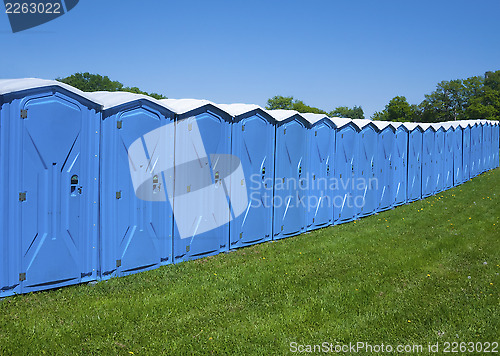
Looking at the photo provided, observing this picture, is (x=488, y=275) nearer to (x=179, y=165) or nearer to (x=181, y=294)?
(x=181, y=294)

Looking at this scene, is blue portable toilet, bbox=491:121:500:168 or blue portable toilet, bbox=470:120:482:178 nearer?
blue portable toilet, bbox=470:120:482:178

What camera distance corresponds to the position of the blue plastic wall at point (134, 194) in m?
5.38

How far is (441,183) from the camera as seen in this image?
13.9 m

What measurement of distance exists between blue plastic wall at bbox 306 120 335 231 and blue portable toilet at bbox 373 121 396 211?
6.42ft

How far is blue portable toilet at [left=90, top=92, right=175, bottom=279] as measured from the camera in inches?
212

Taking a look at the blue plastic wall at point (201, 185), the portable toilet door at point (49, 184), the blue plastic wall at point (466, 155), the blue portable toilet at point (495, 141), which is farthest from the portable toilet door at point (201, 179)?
the blue portable toilet at point (495, 141)

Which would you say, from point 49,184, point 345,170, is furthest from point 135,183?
point 345,170

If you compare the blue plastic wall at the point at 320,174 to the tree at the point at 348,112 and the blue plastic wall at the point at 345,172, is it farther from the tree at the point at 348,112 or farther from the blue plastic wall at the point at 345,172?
the tree at the point at 348,112

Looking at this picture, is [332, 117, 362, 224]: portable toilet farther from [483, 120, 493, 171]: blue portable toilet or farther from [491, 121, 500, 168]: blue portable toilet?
[491, 121, 500, 168]: blue portable toilet

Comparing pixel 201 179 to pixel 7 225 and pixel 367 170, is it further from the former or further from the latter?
pixel 367 170

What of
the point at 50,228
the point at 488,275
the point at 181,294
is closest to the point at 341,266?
the point at 488,275

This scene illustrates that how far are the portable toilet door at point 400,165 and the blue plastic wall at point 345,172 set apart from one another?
6.56ft

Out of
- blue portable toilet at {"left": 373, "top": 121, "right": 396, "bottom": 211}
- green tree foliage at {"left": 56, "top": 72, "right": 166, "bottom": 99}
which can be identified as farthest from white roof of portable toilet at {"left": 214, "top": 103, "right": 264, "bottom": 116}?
green tree foliage at {"left": 56, "top": 72, "right": 166, "bottom": 99}

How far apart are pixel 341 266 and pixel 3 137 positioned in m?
4.46
